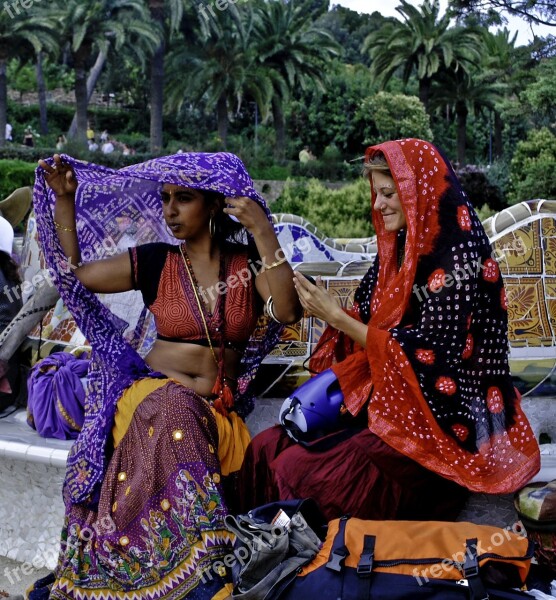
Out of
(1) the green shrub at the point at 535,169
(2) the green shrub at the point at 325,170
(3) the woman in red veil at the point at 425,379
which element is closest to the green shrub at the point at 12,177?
(1) the green shrub at the point at 535,169

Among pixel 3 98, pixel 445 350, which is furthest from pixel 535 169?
pixel 3 98

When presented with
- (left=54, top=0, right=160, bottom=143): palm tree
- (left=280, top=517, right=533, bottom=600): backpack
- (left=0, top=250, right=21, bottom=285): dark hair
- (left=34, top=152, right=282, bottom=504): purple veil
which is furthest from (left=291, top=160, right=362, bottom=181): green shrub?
(left=280, top=517, right=533, bottom=600): backpack

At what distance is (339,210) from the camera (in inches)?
524

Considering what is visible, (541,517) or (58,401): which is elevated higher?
(541,517)

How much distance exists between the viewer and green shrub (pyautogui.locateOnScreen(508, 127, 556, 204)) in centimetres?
1719

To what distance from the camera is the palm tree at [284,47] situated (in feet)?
126

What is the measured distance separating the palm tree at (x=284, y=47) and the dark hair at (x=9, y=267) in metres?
34.8

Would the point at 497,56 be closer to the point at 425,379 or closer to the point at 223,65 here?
the point at 223,65

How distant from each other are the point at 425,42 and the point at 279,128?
771 centimetres

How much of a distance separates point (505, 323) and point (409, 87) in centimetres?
4736

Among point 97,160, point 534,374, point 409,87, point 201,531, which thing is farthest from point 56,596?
point 409,87

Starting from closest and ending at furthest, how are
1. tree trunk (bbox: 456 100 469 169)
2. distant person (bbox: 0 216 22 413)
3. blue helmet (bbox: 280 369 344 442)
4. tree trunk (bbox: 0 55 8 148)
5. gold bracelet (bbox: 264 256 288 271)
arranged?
1. blue helmet (bbox: 280 369 344 442)
2. gold bracelet (bbox: 264 256 288 271)
3. distant person (bbox: 0 216 22 413)
4. tree trunk (bbox: 0 55 8 148)
5. tree trunk (bbox: 456 100 469 169)

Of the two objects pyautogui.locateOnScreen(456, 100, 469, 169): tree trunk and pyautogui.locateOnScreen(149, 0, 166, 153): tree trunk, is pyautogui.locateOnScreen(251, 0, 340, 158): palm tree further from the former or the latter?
pyautogui.locateOnScreen(456, 100, 469, 169): tree trunk

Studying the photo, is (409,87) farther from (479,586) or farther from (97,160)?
(479,586)
